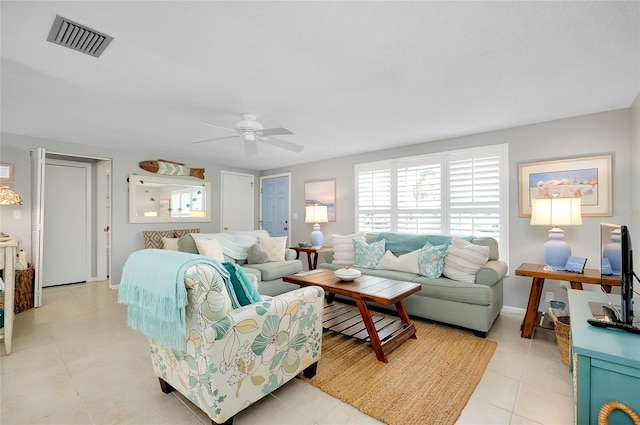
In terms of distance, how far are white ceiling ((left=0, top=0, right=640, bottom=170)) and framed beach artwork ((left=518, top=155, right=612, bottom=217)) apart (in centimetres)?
55

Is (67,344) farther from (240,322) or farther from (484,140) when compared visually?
(484,140)

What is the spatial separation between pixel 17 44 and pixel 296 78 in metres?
1.76

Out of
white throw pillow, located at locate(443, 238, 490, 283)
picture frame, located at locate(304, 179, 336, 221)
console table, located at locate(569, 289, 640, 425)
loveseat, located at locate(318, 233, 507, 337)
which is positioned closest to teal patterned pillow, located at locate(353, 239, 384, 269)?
loveseat, located at locate(318, 233, 507, 337)

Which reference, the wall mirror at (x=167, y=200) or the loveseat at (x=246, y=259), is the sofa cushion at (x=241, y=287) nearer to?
the loveseat at (x=246, y=259)

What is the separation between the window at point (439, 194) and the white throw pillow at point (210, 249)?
234 cm

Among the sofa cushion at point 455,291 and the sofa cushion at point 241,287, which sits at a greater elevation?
the sofa cushion at point 241,287

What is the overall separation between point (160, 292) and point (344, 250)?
2923mm

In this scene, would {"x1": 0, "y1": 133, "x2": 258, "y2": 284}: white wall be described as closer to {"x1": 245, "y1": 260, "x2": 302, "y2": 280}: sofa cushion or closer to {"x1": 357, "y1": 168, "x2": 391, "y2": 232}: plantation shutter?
{"x1": 245, "y1": 260, "x2": 302, "y2": 280}: sofa cushion

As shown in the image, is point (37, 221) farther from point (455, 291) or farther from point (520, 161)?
point (520, 161)

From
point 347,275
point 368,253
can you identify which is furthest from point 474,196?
point 347,275

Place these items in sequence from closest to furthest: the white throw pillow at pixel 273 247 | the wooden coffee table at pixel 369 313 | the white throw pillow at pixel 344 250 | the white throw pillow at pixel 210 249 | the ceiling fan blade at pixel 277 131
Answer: the wooden coffee table at pixel 369 313
the ceiling fan blade at pixel 277 131
the white throw pillow at pixel 210 249
the white throw pillow at pixel 344 250
the white throw pillow at pixel 273 247

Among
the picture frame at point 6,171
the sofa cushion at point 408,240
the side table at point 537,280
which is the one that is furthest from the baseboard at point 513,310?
the picture frame at point 6,171

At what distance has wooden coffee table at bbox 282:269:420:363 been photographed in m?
2.43

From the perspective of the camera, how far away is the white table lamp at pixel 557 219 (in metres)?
2.76
